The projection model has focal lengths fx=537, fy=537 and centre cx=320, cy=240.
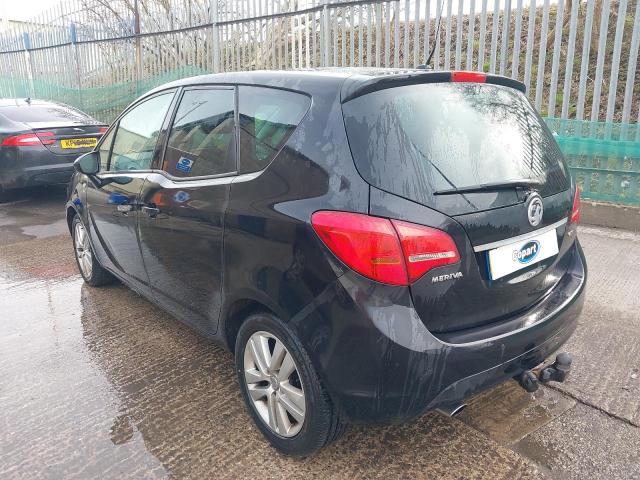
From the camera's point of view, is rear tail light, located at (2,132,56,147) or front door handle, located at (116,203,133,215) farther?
rear tail light, located at (2,132,56,147)

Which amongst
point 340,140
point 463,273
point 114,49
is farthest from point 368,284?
point 114,49

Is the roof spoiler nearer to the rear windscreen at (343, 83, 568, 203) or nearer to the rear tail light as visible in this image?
the rear windscreen at (343, 83, 568, 203)

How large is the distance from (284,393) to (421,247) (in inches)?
34.9

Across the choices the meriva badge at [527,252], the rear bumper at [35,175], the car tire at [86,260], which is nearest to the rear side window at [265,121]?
the meriva badge at [527,252]

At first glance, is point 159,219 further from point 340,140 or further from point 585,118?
point 585,118

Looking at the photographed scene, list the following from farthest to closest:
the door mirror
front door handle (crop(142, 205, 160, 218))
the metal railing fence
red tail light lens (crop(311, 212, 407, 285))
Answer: the metal railing fence, the door mirror, front door handle (crop(142, 205, 160, 218)), red tail light lens (crop(311, 212, 407, 285))

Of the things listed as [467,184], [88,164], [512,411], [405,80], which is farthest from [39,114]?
[512,411]

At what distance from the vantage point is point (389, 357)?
6.19 ft

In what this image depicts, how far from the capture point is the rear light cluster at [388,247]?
6.15 feet

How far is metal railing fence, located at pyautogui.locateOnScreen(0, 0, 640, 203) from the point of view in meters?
5.41

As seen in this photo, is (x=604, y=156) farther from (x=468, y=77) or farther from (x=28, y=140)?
(x=28, y=140)

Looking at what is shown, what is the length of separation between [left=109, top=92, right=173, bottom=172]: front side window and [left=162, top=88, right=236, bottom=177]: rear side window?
0.23m

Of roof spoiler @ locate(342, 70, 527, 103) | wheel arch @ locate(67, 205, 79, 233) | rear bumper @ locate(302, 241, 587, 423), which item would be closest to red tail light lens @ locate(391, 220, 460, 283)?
rear bumper @ locate(302, 241, 587, 423)

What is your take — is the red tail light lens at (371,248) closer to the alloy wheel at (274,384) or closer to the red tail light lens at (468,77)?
the alloy wheel at (274,384)
